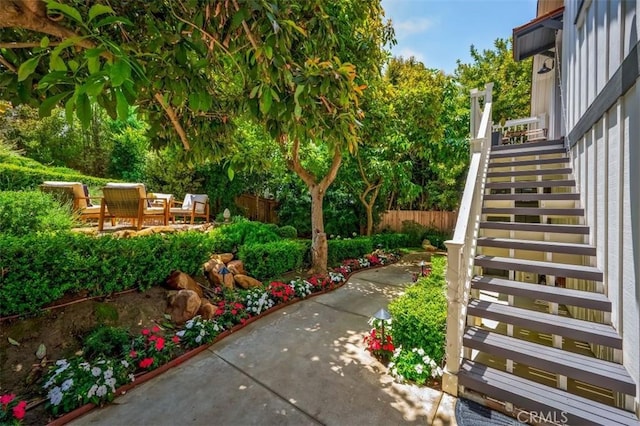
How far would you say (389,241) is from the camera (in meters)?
9.58

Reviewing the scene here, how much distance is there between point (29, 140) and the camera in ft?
38.4

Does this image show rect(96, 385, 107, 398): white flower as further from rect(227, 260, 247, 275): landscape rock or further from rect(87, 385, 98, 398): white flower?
rect(227, 260, 247, 275): landscape rock

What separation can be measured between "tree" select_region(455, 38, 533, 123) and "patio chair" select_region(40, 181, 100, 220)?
1504 centimetres

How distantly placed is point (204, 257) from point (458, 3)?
634cm

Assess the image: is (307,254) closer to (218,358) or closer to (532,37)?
→ (218,358)

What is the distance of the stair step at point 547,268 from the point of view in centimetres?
276

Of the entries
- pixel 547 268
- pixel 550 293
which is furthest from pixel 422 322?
pixel 547 268

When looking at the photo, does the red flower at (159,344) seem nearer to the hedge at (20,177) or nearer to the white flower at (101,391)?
the white flower at (101,391)

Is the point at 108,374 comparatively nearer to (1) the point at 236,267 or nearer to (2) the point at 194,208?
(1) the point at 236,267

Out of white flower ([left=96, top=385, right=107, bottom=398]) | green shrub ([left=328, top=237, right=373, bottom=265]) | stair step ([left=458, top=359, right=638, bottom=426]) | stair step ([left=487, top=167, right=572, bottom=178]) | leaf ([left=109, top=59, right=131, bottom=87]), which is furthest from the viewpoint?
green shrub ([left=328, top=237, right=373, bottom=265])

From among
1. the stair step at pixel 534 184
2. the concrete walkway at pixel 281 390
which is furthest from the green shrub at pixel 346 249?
the stair step at pixel 534 184

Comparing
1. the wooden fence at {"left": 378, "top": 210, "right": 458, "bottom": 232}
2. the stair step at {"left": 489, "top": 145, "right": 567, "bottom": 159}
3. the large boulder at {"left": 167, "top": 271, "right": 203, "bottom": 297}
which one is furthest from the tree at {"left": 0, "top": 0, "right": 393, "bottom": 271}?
the wooden fence at {"left": 378, "top": 210, "right": 458, "bottom": 232}

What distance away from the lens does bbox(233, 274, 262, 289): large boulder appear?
195 inches

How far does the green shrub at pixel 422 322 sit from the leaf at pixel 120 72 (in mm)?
3148
